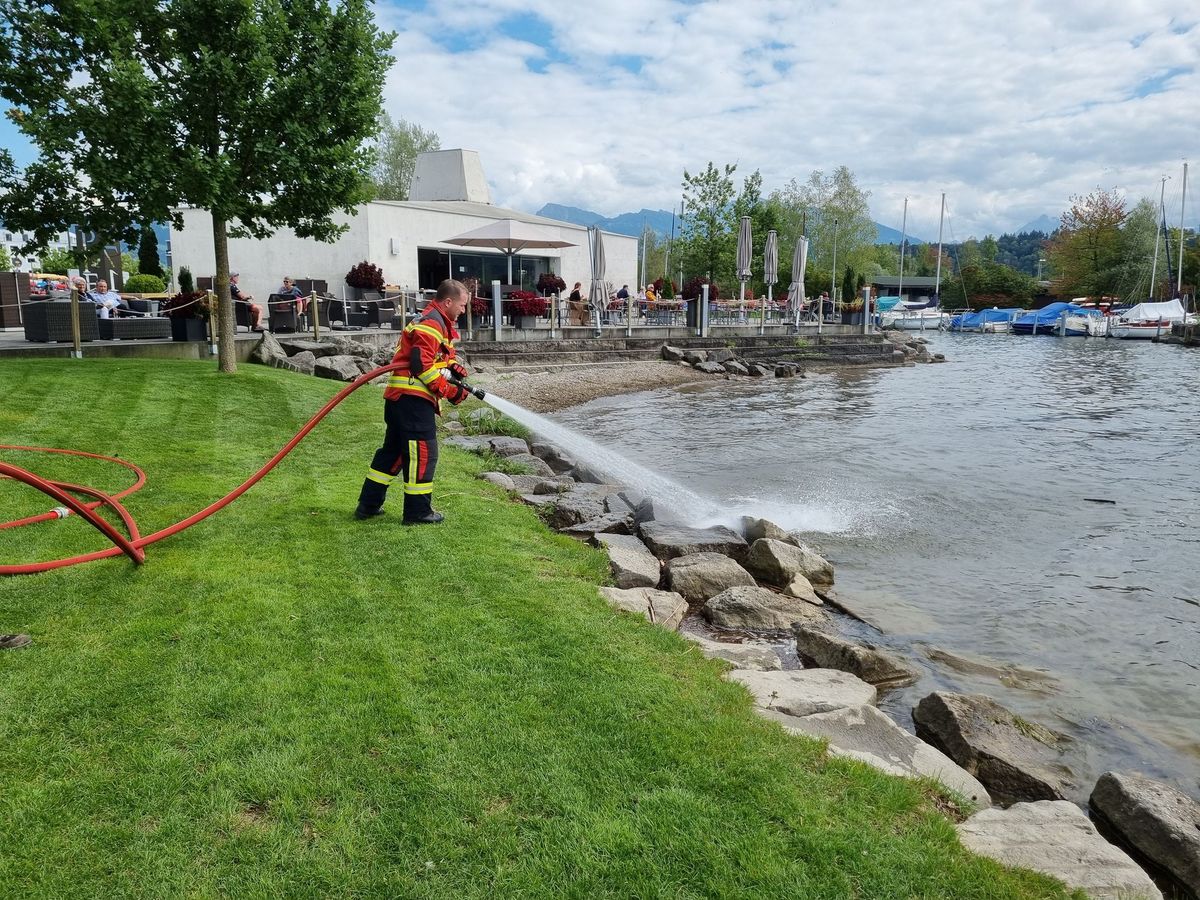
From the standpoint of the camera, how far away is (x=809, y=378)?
28797mm

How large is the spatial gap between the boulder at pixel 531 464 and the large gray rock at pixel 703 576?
3.06 meters

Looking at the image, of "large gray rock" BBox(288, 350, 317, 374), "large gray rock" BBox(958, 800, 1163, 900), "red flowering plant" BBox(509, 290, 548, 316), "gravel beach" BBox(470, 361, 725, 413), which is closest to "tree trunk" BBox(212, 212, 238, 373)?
"large gray rock" BBox(288, 350, 317, 374)

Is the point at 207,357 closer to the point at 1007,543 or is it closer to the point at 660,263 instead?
the point at 1007,543

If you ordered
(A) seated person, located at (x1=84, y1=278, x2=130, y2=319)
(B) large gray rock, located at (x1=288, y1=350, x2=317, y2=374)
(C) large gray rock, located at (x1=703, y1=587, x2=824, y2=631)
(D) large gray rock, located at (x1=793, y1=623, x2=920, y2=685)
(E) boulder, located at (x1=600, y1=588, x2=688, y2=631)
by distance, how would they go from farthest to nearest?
(A) seated person, located at (x1=84, y1=278, x2=130, y2=319)
(B) large gray rock, located at (x1=288, y1=350, x2=317, y2=374)
(C) large gray rock, located at (x1=703, y1=587, x2=824, y2=631)
(E) boulder, located at (x1=600, y1=588, x2=688, y2=631)
(D) large gray rock, located at (x1=793, y1=623, x2=920, y2=685)

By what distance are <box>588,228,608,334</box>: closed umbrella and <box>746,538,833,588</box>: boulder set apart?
2104 centimetres

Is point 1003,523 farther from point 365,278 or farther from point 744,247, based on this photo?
→ point 744,247

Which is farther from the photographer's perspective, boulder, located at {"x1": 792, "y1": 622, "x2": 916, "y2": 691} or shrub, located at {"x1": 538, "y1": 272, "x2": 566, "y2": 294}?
shrub, located at {"x1": 538, "y1": 272, "x2": 566, "y2": 294}

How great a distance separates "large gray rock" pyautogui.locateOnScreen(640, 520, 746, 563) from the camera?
7.17m

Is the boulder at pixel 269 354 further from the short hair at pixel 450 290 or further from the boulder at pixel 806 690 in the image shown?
the boulder at pixel 806 690

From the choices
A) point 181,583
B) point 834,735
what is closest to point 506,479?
point 181,583

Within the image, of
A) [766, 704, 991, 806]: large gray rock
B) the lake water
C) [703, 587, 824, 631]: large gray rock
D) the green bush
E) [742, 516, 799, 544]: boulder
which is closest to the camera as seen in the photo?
[766, 704, 991, 806]: large gray rock

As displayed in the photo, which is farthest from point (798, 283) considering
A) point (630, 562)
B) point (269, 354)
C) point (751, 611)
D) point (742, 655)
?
point (742, 655)

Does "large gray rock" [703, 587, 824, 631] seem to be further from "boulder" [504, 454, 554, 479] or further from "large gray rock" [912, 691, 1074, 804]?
"boulder" [504, 454, 554, 479]

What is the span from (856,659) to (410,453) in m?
3.65
